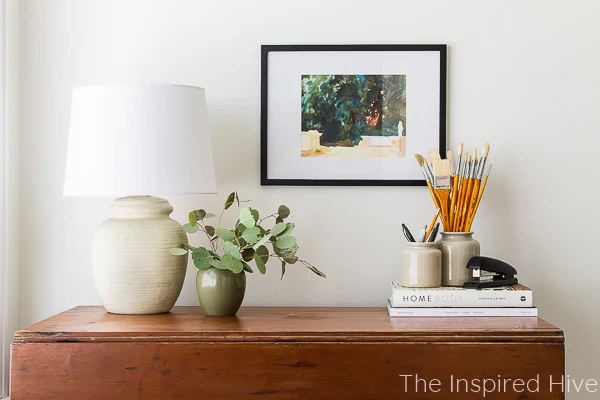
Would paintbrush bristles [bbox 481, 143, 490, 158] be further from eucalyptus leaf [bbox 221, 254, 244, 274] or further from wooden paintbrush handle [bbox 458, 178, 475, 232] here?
eucalyptus leaf [bbox 221, 254, 244, 274]

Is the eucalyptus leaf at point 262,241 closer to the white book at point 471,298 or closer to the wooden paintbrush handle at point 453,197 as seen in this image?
the white book at point 471,298

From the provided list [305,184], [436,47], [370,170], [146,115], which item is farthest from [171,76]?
[436,47]

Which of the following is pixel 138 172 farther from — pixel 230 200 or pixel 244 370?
pixel 244 370

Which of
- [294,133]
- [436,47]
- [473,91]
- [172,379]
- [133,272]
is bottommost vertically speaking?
[172,379]

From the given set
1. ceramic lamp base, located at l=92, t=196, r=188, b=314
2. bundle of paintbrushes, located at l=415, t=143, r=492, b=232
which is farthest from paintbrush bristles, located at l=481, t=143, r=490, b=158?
ceramic lamp base, located at l=92, t=196, r=188, b=314

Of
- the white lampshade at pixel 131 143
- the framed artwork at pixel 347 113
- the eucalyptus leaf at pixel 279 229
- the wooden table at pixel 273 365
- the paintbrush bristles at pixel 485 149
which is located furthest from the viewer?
the framed artwork at pixel 347 113

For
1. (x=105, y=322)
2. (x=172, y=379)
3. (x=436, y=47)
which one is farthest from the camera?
(x=436, y=47)

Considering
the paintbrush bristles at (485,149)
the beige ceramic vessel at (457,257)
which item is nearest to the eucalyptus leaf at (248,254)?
the beige ceramic vessel at (457,257)

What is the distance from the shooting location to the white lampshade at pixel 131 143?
5.29 ft

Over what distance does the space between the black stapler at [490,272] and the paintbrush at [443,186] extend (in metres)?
0.15

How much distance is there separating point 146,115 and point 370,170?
27.2 inches

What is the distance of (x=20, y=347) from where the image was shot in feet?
Result: 4.88

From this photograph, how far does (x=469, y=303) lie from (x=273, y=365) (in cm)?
54

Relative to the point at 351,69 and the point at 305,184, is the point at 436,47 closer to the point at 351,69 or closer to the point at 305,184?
the point at 351,69
